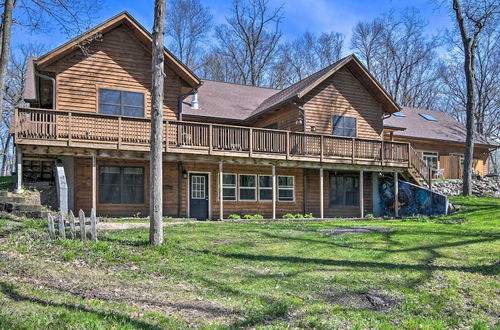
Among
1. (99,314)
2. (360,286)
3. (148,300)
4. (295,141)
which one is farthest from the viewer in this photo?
(295,141)

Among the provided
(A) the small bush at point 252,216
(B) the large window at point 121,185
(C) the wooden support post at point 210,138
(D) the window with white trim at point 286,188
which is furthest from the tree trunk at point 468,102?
(B) the large window at point 121,185

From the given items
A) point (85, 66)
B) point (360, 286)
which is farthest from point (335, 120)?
point (360, 286)

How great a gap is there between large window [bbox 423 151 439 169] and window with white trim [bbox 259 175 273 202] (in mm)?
15962

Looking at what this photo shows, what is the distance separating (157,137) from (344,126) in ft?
47.5

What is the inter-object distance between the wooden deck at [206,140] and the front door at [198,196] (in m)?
2.60

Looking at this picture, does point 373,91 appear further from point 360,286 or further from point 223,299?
point 223,299

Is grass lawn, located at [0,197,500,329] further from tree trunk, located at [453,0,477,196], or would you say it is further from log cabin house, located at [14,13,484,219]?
tree trunk, located at [453,0,477,196]

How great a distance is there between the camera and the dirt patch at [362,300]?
25.3 ft

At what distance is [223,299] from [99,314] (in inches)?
79.8

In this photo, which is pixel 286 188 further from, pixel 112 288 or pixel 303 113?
pixel 112 288

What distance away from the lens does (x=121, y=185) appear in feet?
62.0

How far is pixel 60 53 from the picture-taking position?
57.3 feet

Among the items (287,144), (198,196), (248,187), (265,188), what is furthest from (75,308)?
(265,188)

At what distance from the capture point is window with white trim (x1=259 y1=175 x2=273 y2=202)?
22.1 metres
